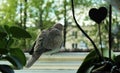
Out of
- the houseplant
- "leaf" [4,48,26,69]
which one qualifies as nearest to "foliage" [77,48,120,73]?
the houseplant

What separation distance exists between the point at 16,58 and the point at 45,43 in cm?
18

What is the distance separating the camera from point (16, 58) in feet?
2.27

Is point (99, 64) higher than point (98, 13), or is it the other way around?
point (98, 13)

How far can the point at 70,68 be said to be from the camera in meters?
1.04

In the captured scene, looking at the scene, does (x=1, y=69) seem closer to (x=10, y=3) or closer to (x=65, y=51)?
(x=65, y=51)

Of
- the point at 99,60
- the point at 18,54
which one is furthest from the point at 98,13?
the point at 18,54

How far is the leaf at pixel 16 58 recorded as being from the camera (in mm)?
679

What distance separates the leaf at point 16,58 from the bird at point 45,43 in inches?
4.4

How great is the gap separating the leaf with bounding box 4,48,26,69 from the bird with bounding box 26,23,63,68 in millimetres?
112

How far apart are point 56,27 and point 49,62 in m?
0.15

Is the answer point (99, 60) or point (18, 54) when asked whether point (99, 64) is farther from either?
point (18, 54)

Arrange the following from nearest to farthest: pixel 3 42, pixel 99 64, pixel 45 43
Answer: pixel 99 64
pixel 3 42
pixel 45 43

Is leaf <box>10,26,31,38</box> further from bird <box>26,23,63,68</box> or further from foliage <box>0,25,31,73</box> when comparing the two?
bird <box>26,23,63,68</box>

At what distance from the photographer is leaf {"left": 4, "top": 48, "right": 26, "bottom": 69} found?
2.23ft
